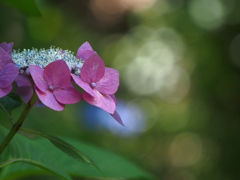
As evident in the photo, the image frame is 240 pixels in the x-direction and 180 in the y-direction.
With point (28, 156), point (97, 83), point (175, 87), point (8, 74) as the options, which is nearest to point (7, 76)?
point (8, 74)

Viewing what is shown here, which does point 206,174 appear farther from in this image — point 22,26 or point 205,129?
point 22,26

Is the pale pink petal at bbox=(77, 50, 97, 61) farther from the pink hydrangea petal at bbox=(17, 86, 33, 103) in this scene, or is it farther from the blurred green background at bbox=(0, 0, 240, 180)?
the blurred green background at bbox=(0, 0, 240, 180)

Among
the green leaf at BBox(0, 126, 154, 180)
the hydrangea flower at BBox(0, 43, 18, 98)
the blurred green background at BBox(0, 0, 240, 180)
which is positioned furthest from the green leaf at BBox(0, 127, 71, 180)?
the blurred green background at BBox(0, 0, 240, 180)

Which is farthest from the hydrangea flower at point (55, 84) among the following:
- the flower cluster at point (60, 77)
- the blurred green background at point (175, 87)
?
the blurred green background at point (175, 87)

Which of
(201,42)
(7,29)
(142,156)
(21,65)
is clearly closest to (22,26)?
(7,29)

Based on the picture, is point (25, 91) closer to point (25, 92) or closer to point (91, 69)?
point (25, 92)

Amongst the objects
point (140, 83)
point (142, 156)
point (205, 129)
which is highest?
point (140, 83)
